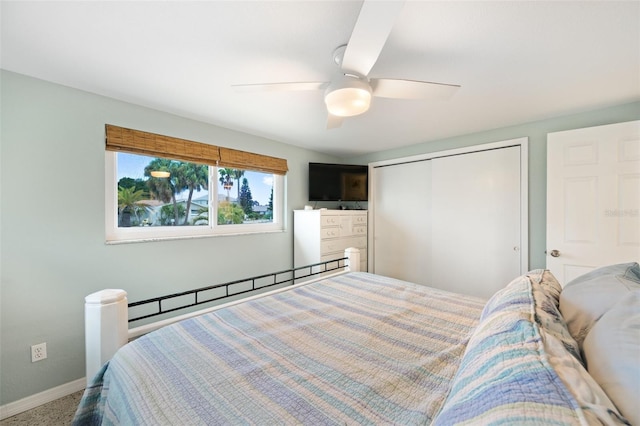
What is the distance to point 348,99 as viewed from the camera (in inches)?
51.9

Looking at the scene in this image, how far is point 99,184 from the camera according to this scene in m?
2.03

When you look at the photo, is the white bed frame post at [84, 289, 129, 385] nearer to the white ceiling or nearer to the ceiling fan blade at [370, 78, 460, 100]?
the white ceiling

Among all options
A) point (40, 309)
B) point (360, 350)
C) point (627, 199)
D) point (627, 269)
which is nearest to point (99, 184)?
point (40, 309)

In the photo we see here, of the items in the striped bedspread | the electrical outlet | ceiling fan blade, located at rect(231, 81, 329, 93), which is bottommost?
the electrical outlet

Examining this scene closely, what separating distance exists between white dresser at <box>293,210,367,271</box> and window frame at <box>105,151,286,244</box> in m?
0.29

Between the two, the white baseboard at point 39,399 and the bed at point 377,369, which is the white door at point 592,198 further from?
Answer: the white baseboard at point 39,399

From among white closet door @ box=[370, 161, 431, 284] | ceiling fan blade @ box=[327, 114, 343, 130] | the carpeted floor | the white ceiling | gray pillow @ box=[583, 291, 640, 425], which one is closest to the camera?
gray pillow @ box=[583, 291, 640, 425]

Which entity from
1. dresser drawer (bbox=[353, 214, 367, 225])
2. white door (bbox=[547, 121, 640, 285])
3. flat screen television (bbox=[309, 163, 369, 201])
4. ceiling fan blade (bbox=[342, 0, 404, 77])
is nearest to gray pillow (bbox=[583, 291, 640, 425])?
ceiling fan blade (bbox=[342, 0, 404, 77])

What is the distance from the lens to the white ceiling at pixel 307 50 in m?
1.19

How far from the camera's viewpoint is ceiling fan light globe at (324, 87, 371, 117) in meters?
1.29

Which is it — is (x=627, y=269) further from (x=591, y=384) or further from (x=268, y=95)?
(x=268, y=95)

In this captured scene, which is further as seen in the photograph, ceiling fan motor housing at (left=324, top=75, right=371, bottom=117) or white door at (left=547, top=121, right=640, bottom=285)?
white door at (left=547, top=121, right=640, bottom=285)

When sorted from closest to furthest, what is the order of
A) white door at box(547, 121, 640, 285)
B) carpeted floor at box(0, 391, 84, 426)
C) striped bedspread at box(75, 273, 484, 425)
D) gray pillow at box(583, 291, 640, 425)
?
gray pillow at box(583, 291, 640, 425) < striped bedspread at box(75, 273, 484, 425) < carpeted floor at box(0, 391, 84, 426) < white door at box(547, 121, 640, 285)

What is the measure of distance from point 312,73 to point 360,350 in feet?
5.45
